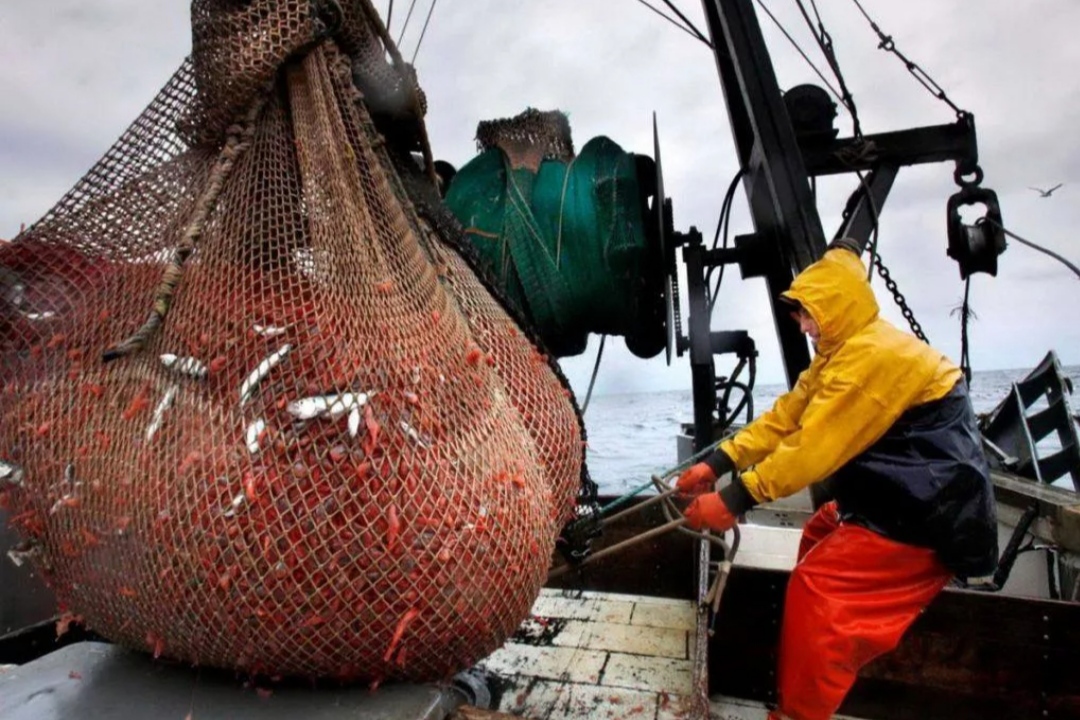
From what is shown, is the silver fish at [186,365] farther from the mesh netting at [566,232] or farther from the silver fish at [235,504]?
the mesh netting at [566,232]

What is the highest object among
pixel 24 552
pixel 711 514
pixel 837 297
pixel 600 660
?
pixel 837 297

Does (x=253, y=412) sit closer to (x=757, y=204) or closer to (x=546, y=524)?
(x=546, y=524)

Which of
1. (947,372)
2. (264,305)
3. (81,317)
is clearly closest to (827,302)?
(947,372)

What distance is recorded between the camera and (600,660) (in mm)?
3223

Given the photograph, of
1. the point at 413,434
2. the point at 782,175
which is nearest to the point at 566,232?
the point at 782,175

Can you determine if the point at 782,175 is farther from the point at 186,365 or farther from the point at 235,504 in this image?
the point at 235,504

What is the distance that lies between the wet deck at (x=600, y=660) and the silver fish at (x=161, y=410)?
208 centimetres

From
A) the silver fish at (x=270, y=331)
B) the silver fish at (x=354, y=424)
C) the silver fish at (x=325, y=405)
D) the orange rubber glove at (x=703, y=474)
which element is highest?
the silver fish at (x=270, y=331)

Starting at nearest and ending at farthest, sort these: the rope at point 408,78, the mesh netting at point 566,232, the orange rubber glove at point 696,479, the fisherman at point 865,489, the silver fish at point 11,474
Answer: the silver fish at point 11,474 → the rope at point 408,78 → the fisherman at point 865,489 → the orange rubber glove at point 696,479 → the mesh netting at point 566,232

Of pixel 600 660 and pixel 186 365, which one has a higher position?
pixel 186 365

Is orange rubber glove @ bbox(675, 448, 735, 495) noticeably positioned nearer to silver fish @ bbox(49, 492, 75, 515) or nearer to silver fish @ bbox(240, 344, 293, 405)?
silver fish @ bbox(240, 344, 293, 405)

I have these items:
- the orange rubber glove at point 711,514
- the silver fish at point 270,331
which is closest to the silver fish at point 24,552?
the silver fish at point 270,331

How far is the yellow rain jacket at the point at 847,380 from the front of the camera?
269 cm

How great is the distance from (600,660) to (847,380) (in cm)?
183
